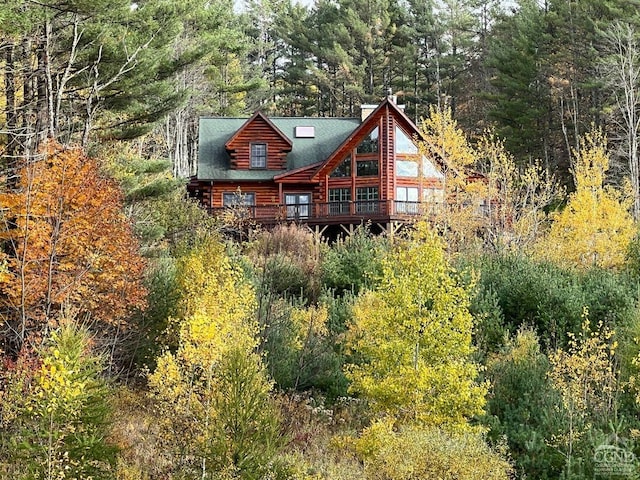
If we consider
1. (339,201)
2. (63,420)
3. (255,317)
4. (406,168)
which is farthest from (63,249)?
(406,168)

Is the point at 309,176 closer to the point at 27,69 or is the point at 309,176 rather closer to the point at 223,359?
the point at 27,69

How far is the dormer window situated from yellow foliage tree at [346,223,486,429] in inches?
931

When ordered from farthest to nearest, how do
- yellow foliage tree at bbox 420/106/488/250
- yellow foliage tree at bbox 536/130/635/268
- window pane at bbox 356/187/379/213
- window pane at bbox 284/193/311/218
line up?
window pane at bbox 284/193/311/218, window pane at bbox 356/187/379/213, yellow foliage tree at bbox 420/106/488/250, yellow foliage tree at bbox 536/130/635/268

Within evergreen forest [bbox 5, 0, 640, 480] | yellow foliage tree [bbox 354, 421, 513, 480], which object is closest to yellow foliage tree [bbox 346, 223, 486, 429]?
evergreen forest [bbox 5, 0, 640, 480]

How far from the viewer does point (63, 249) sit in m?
14.0

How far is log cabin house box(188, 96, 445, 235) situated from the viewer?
30.4m

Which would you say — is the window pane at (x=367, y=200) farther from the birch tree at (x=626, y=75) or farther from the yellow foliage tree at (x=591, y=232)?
the birch tree at (x=626, y=75)

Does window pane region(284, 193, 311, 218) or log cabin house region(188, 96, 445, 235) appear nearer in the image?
log cabin house region(188, 96, 445, 235)

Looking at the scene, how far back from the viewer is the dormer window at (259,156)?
34.0 metres

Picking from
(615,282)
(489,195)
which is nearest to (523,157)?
(489,195)

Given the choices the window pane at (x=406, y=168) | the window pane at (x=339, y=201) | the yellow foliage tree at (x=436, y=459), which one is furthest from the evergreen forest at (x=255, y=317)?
the window pane at (x=339, y=201)

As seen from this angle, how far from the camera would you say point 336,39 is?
154 ft

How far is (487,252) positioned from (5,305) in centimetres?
1422

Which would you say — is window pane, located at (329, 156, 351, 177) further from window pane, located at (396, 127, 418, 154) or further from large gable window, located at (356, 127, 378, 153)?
window pane, located at (396, 127, 418, 154)
